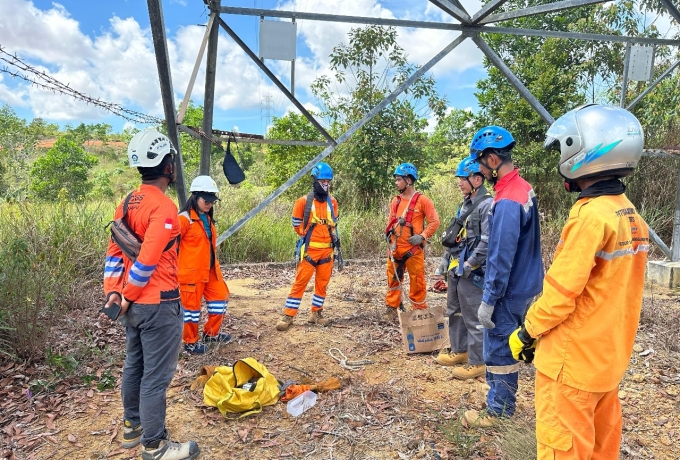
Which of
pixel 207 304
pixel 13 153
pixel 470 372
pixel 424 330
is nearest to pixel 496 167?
pixel 470 372

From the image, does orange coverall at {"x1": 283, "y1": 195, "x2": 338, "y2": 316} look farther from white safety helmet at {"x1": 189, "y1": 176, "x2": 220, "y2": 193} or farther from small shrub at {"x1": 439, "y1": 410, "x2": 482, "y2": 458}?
small shrub at {"x1": 439, "y1": 410, "x2": 482, "y2": 458}

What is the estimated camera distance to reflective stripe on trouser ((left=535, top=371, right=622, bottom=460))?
209cm

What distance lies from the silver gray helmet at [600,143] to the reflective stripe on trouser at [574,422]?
1.05m

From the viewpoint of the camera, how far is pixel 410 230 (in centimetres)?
581

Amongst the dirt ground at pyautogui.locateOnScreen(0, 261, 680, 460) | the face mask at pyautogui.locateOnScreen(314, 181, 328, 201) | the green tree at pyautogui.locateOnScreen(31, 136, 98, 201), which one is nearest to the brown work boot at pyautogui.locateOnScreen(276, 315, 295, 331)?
the dirt ground at pyautogui.locateOnScreen(0, 261, 680, 460)

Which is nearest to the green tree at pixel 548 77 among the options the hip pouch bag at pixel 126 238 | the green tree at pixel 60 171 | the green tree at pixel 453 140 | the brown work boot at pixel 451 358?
the green tree at pixel 453 140

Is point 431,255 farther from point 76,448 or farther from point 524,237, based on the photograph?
point 76,448

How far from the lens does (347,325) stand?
602cm

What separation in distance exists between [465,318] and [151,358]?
113 inches

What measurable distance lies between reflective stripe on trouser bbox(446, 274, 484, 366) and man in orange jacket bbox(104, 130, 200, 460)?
8.66 ft

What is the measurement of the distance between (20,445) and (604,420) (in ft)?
12.8

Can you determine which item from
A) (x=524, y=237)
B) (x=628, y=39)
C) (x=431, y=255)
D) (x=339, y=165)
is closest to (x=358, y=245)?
(x=431, y=255)

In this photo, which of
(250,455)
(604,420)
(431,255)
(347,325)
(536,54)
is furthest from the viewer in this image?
(536,54)

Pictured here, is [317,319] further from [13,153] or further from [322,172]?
[13,153]
